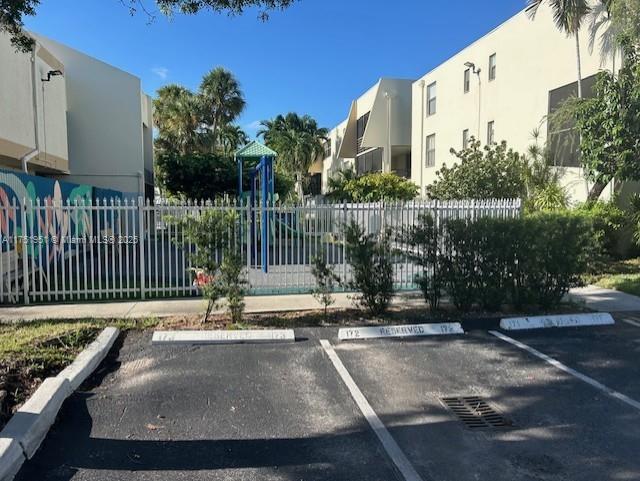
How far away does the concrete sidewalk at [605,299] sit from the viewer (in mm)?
8812

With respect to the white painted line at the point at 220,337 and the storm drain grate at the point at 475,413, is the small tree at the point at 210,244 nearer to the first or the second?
the white painted line at the point at 220,337

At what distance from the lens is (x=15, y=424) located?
12.5ft

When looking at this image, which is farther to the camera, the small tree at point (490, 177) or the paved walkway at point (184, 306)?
the small tree at point (490, 177)

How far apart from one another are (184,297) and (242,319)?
2.35 meters

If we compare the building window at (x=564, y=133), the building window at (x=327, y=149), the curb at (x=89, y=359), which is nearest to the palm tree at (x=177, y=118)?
the building window at (x=327, y=149)

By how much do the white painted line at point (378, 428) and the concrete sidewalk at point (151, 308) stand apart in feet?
9.24

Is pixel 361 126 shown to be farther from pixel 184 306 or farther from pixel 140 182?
pixel 184 306

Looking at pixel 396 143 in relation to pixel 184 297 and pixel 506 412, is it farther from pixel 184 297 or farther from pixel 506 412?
pixel 506 412

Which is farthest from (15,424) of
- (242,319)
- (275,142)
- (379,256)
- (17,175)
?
(275,142)

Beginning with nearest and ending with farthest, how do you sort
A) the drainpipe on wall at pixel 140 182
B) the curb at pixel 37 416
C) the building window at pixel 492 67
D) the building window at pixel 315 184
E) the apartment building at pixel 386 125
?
1. the curb at pixel 37 416
2. the building window at pixel 492 67
3. the drainpipe on wall at pixel 140 182
4. the apartment building at pixel 386 125
5. the building window at pixel 315 184

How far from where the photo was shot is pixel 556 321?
25.0 feet

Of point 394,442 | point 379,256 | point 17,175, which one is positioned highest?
point 17,175

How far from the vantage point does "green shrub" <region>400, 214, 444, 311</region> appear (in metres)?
8.04

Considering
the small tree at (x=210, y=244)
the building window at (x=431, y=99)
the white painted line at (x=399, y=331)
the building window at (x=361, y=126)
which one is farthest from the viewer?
the building window at (x=361, y=126)
